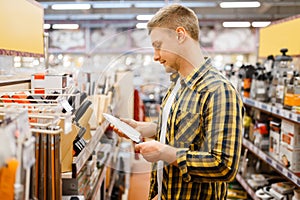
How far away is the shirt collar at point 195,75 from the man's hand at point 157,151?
304mm

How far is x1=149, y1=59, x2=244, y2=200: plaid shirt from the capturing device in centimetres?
151

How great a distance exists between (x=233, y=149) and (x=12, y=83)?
1.34 meters

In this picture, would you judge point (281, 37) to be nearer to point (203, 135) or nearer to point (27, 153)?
point (203, 135)

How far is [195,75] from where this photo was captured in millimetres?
1663

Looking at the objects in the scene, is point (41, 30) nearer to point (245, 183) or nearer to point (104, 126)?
point (104, 126)

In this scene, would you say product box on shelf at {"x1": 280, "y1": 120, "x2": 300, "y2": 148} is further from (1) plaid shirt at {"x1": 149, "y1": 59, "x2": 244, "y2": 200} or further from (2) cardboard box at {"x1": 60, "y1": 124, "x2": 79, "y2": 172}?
(2) cardboard box at {"x1": 60, "y1": 124, "x2": 79, "y2": 172}

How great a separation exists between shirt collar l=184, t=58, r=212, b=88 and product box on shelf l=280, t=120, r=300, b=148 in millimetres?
1603

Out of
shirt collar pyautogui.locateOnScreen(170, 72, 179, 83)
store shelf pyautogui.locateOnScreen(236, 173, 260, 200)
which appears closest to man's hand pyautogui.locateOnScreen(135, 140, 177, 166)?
shirt collar pyautogui.locateOnScreen(170, 72, 179, 83)

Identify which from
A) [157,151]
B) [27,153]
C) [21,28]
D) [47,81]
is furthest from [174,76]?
[21,28]

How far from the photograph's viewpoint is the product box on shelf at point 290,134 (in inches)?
118

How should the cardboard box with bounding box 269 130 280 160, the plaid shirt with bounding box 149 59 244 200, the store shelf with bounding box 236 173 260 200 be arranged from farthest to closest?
the store shelf with bounding box 236 173 260 200, the cardboard box with bounding box 269 130 280 160, the plaid shirt with bounding box 149 59 244 200

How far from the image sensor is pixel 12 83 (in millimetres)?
2162

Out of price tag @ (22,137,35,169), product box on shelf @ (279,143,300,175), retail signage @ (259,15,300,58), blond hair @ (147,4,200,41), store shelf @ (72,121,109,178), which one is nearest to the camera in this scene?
price tag @ (22,137,35,169)

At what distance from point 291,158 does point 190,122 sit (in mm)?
1725
